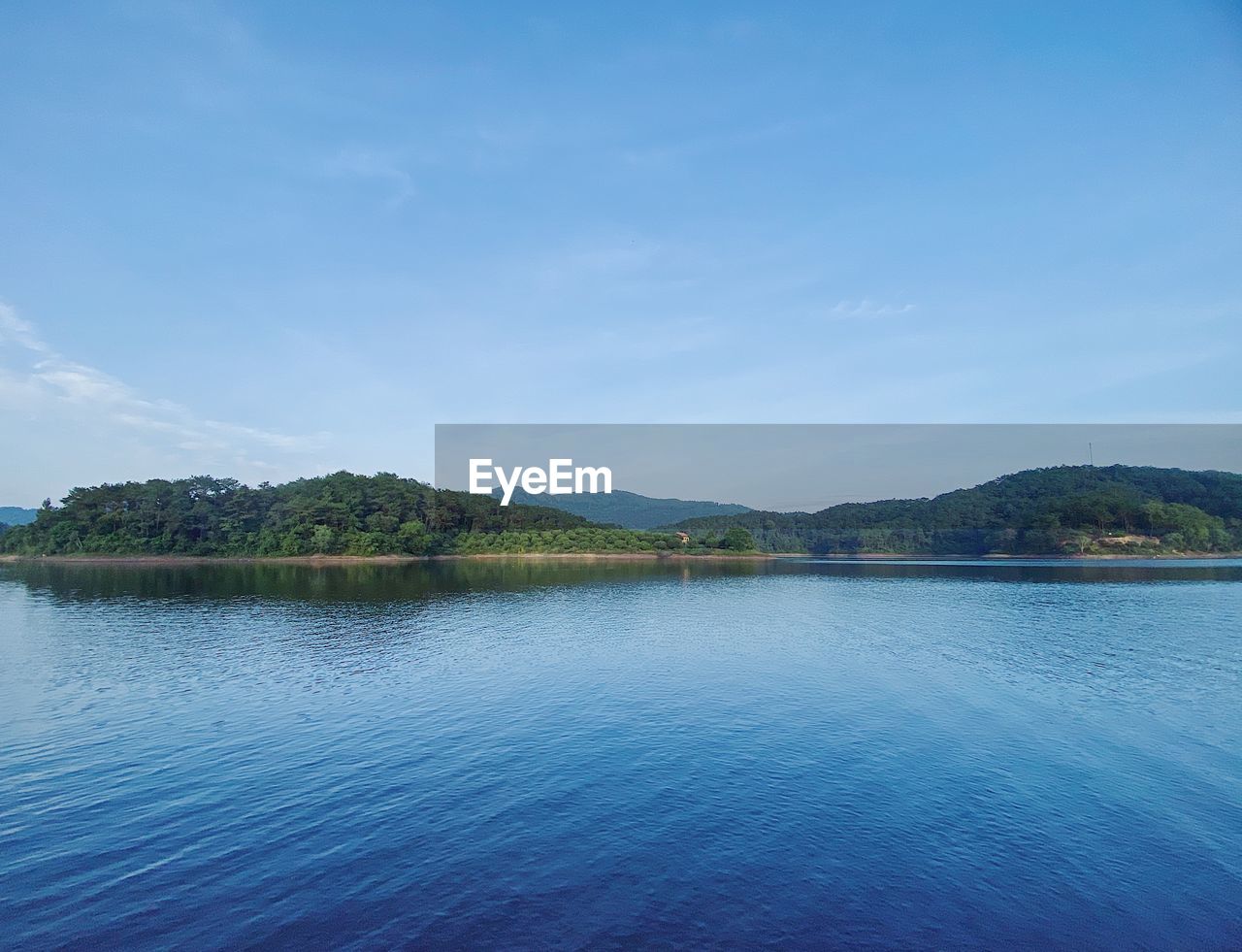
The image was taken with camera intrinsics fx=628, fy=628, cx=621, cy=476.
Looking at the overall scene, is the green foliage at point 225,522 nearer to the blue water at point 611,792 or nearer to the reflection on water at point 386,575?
the reflection on water at point 386,575

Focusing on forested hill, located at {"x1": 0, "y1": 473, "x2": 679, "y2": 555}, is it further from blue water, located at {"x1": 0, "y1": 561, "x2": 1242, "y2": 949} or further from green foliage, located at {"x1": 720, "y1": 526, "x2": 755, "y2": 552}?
blue water, located at {"x1": 0, "y1": 561, "x2": 1242, "y2": 949}

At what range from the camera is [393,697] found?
73.3 ft

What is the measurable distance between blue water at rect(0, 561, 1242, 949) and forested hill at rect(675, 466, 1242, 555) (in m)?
103

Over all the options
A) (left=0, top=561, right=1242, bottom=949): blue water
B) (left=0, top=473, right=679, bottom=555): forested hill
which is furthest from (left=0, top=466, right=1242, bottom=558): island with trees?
(left=0, top=561, right=1242, bottom=949): blue water

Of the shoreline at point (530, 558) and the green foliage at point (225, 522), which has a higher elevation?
the green foliage at point (225, 522)

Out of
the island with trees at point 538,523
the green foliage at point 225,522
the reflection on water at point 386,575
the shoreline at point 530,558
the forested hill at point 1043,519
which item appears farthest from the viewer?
the forested hill at point 1043,519

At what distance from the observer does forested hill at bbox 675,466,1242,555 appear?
116062 mm

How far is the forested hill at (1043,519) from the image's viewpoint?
381 feet

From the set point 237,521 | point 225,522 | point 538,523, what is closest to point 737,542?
point 538,523

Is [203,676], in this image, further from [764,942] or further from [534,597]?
[534,597]

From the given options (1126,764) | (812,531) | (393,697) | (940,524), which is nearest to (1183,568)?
(940,524)

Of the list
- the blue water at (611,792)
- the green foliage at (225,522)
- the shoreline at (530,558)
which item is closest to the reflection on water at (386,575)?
the shoreline at (530,558)

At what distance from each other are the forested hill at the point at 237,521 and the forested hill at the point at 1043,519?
66.6 metres

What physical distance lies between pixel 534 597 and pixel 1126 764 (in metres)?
44.4
